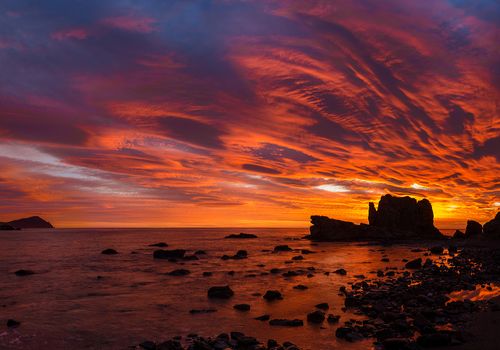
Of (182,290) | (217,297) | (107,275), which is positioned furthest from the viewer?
(107,275)

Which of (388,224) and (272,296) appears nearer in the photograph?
(272,296)

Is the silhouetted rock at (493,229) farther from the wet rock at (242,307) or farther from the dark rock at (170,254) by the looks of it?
the wet rock at (242,307)

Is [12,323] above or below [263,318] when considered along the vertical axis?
below

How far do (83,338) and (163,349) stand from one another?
5.70 meters

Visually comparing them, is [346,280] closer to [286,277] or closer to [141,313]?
[286,277]

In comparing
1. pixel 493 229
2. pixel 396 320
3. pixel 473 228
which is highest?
pixel 493 229

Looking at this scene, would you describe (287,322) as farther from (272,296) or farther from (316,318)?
(272,296)

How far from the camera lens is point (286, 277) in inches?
1522

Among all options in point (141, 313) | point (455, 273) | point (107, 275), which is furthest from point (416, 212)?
point (141, 313)

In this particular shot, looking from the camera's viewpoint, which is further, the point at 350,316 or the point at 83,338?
the point at 350,316

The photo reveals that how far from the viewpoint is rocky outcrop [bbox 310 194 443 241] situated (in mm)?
136625

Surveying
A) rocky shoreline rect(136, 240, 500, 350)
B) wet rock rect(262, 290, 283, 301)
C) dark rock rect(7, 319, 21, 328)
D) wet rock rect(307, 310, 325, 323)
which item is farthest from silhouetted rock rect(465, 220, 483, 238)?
dark rock rect(7, 319, 21, 328)

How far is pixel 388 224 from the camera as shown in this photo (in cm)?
14762

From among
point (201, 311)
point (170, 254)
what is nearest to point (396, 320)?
point (201, 311)
